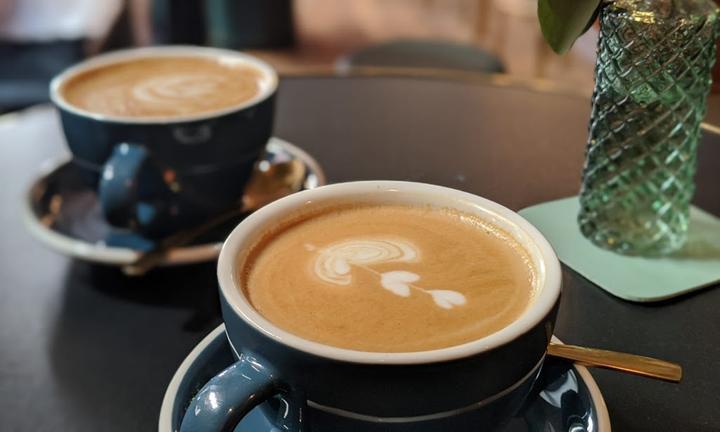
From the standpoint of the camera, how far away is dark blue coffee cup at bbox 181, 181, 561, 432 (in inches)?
13.6

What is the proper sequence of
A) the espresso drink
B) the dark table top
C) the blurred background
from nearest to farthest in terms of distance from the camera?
1. the dark table top
2. the espresso drink
3. the blurred background

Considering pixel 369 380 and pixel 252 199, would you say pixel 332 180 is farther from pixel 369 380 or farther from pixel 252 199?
pixel 369 380

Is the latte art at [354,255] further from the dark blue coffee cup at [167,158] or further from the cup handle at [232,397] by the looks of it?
the dark blue coffee cup at [167,158]

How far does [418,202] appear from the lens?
483mm

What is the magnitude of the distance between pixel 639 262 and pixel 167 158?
0.38 m

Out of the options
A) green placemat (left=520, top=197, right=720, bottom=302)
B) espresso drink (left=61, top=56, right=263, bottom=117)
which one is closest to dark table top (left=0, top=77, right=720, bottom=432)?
green placemat (left=520, top=197, right=720, bottom=302)

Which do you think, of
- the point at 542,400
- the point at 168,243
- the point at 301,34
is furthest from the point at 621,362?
the point at 301,34

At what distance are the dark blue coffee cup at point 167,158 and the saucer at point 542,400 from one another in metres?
0.22

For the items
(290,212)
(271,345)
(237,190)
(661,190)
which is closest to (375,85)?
(237,190)

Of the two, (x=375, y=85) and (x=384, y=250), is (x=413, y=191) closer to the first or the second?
(x=384, y=250)

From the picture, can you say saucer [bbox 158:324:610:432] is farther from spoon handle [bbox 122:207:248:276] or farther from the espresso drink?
the espresso drink

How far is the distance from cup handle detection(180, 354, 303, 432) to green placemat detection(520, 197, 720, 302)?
0.26 m

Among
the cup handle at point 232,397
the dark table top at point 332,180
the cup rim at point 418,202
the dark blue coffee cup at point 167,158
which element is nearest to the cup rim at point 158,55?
the dark blue coffee cup at point 167,158

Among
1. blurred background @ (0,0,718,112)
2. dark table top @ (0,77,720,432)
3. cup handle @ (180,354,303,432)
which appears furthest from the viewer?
blurred background @ (0,0,718,112)
